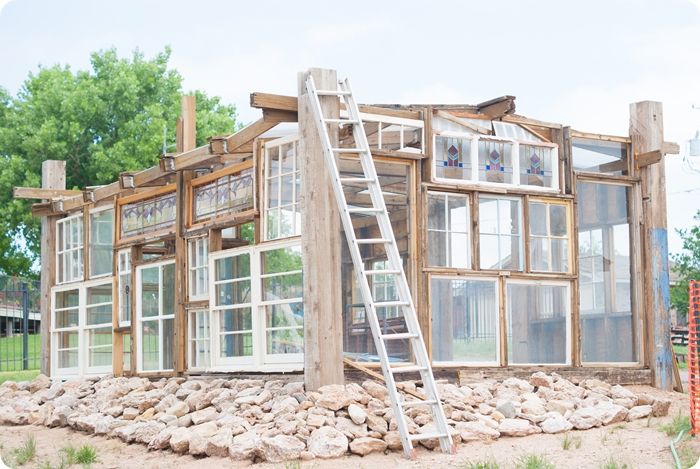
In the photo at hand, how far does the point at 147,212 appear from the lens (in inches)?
652

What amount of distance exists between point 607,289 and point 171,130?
16.3m

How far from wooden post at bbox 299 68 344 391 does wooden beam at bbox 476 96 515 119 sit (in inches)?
120

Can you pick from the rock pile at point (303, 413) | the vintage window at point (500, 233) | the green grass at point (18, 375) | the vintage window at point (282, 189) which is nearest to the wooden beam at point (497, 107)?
the vintage window at point (500, 233)

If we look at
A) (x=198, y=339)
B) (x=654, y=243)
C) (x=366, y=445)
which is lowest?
(x=366, y=445)

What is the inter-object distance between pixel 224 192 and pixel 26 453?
14.5ft

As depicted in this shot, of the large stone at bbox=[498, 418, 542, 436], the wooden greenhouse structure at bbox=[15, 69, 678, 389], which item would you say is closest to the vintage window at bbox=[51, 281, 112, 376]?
the wooden greenhouse structure at bbox=[15, 69, 678, 389]

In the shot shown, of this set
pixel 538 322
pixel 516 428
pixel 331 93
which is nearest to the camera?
pixel 516 428

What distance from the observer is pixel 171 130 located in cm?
2916

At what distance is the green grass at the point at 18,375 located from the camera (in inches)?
912

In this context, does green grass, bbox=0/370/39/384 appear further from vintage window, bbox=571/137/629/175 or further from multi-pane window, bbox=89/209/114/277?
vintage window, bbox=571/137/629/175

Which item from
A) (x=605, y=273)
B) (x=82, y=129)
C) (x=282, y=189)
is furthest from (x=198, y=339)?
(x=82, y=129)

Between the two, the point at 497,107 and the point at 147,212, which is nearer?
the point at 497,107

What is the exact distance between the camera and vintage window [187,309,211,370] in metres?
14.9

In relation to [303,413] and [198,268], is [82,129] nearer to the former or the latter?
[198,268]
